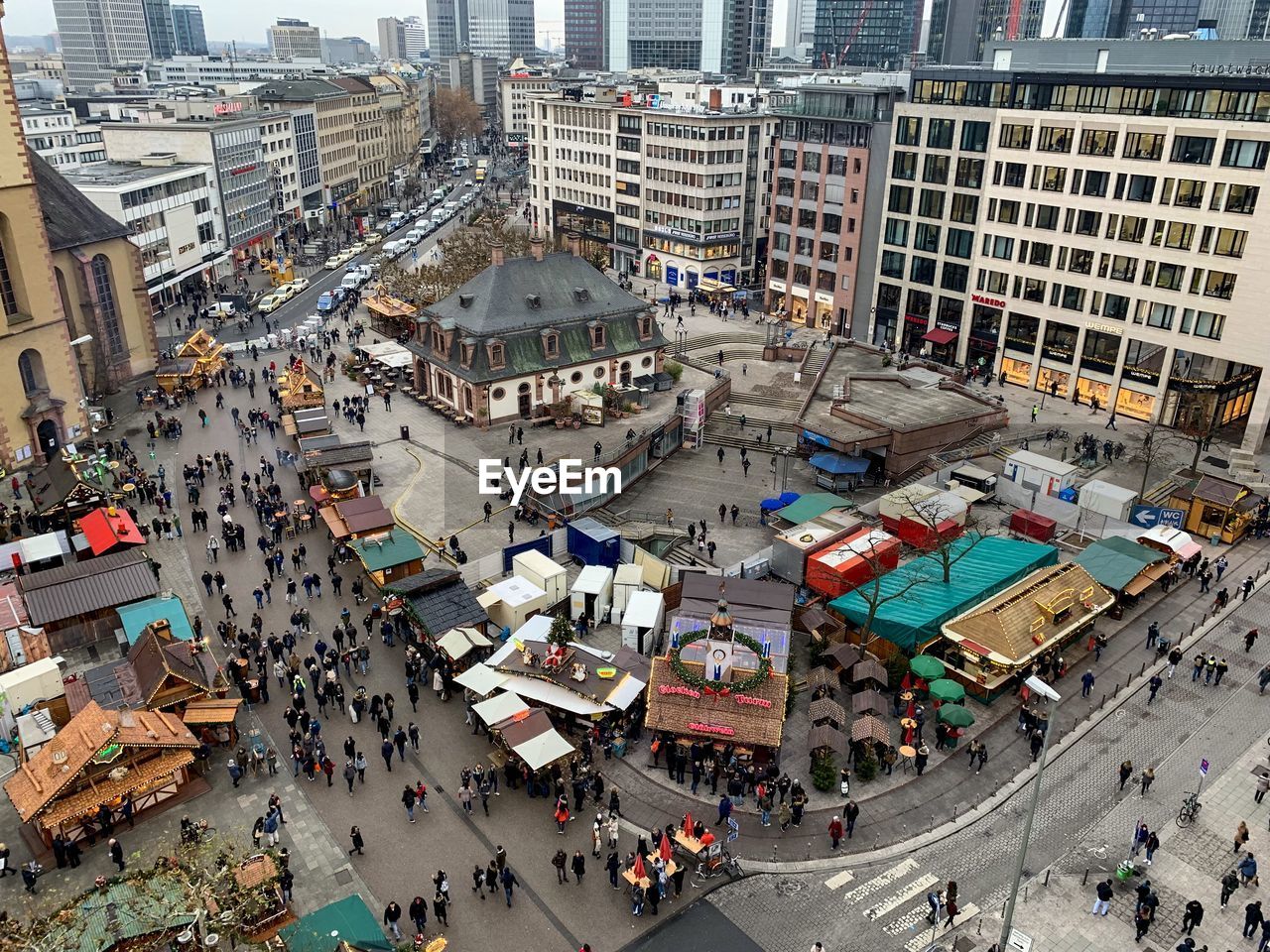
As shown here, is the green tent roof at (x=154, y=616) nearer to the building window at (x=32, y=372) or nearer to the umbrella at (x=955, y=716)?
the building window at (x=32, y=372)

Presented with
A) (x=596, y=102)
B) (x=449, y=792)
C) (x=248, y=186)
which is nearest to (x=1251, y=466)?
(x=449, y=792)

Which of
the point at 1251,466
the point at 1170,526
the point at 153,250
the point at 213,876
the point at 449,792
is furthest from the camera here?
the point at 153,250

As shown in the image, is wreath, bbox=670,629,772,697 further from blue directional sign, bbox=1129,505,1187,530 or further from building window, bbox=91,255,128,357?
building window, bbox=91,255,128,357

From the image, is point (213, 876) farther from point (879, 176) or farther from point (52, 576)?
point (879, 176)

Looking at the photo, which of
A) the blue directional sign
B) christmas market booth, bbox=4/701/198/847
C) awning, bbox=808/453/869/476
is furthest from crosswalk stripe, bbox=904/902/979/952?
awning, bbox=808/453/869/476

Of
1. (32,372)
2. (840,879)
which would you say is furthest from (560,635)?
(32,372)

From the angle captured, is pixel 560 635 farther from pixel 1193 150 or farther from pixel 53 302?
pixel 1193 150
